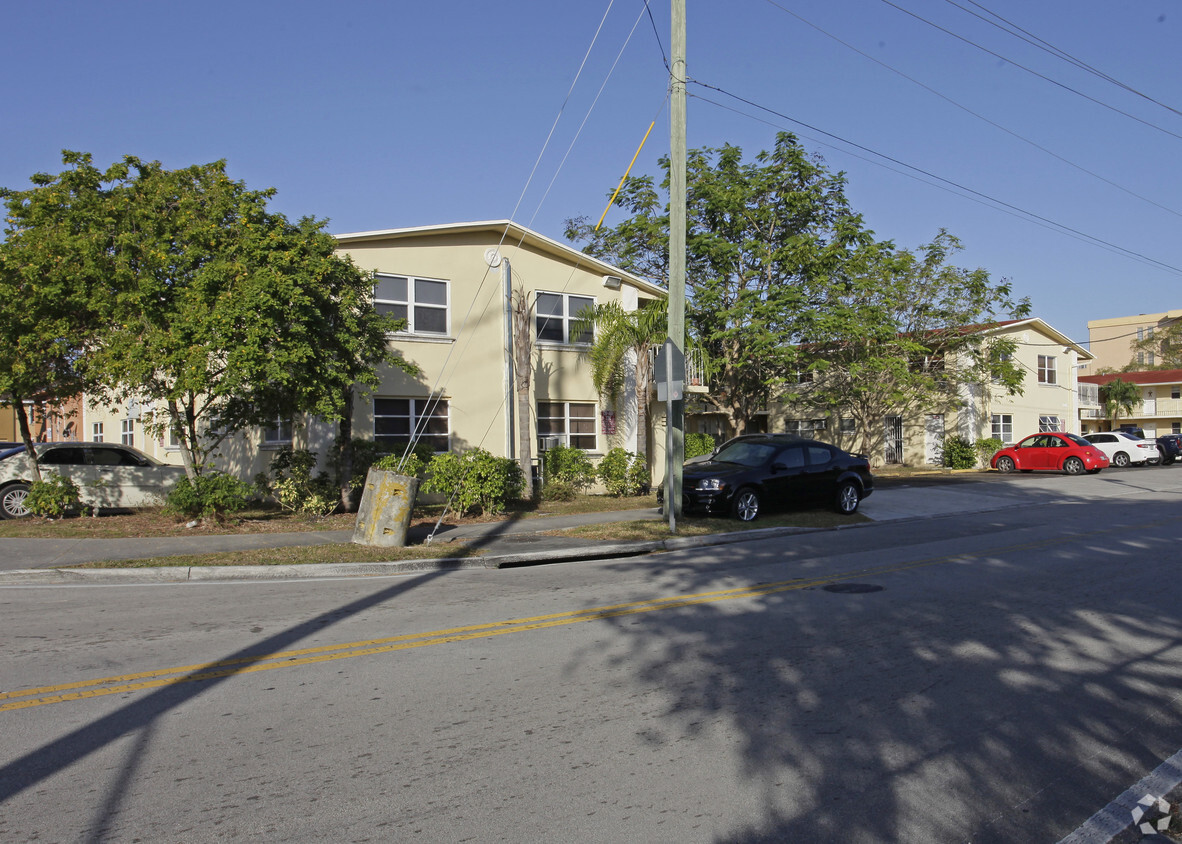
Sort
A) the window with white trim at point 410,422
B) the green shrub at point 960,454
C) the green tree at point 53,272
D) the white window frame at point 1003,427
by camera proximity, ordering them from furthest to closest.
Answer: the white window frame at point 1003,427 → the green shrub at point 960,454 → the window with white trim at point 410,422 → the green tree at point 53,272

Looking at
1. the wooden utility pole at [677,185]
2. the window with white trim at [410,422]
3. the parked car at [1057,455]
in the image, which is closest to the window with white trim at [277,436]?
the window with white trim at [410,422]

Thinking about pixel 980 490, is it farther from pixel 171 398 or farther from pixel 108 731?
pixel 108 731

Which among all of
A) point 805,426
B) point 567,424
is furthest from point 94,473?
point 805,426

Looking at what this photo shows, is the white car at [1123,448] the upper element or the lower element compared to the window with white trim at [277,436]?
lower

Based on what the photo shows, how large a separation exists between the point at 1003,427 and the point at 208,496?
1466 inches

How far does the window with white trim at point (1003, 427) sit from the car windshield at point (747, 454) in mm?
27150

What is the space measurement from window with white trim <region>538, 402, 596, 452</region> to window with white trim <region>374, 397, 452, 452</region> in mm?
2642

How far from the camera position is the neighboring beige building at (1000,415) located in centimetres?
3769

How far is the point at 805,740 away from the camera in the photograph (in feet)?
15.4

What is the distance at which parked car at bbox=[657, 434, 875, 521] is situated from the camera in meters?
15.4

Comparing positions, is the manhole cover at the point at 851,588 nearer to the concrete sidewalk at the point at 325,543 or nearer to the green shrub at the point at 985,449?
the concrete sidewalk at the point at 325,543

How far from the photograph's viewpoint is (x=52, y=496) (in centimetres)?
1473

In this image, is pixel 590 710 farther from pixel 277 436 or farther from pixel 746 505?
pixel 277 436

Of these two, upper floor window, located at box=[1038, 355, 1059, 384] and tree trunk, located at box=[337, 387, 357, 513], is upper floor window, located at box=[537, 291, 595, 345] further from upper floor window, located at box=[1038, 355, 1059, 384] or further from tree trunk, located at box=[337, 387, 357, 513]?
upper floor window, located at box=[1038, 355, 1059, 384]
